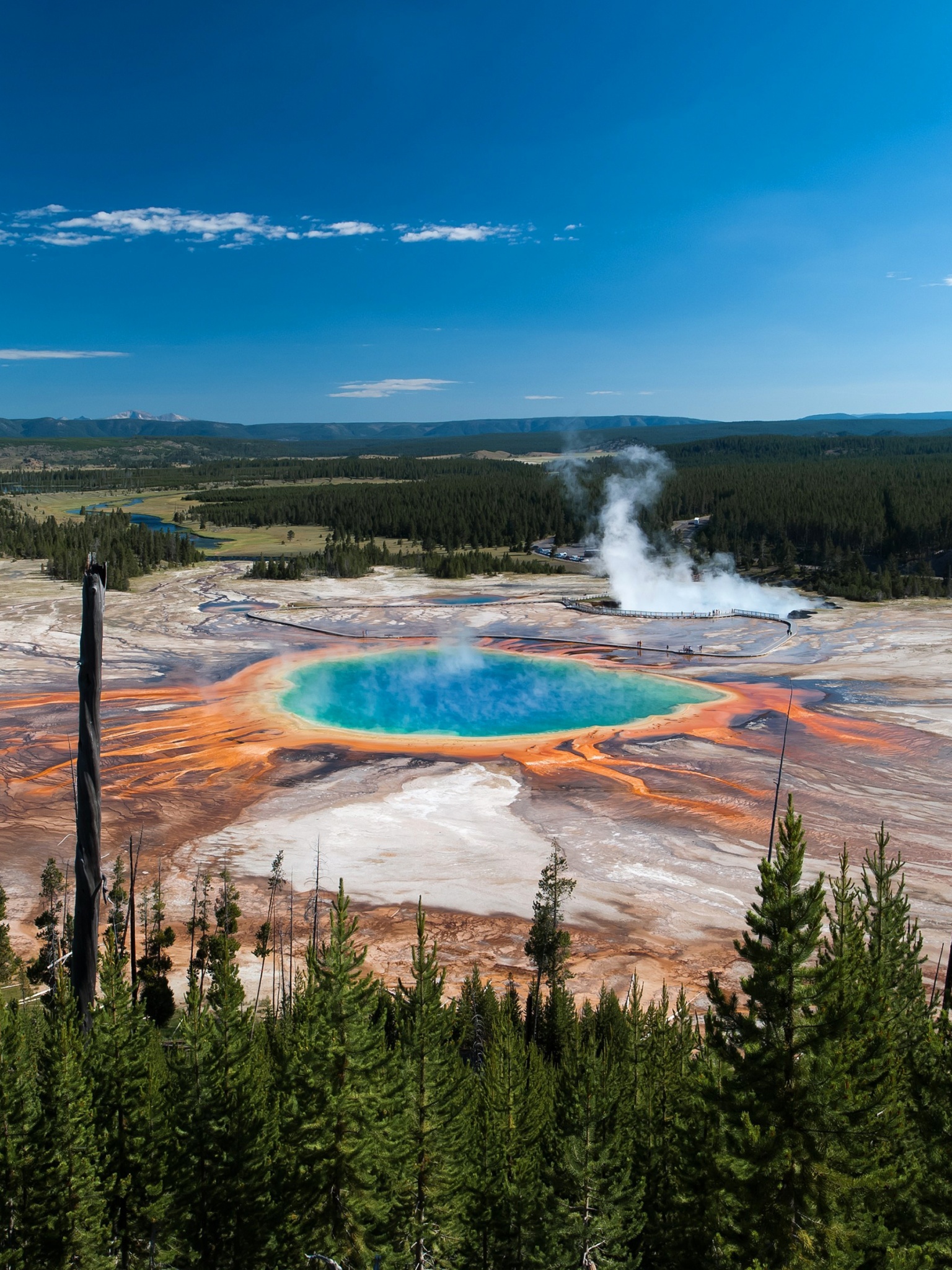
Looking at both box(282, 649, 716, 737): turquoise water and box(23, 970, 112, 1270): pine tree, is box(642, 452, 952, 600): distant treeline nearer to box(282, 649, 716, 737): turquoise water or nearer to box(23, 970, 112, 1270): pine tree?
box(282, 649, 716, 737): turquoise water

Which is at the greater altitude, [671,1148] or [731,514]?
[731,514]

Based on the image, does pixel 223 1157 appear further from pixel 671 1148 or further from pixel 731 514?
pixel 731 514

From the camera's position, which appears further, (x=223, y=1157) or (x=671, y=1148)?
(x=671, y=1148)

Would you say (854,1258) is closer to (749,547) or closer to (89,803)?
(89,803)

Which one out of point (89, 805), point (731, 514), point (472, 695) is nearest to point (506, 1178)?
point (89, 805)

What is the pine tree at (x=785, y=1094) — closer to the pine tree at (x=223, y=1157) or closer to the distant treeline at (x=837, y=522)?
the pine tree at (x=223, y=1157)

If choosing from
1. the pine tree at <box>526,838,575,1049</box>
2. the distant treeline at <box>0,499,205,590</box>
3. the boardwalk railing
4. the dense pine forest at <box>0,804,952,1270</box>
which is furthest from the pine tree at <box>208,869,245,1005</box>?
the distant treeline at <box>0,499,205,590</box>

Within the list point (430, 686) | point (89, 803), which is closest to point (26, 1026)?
point (89, 803)
